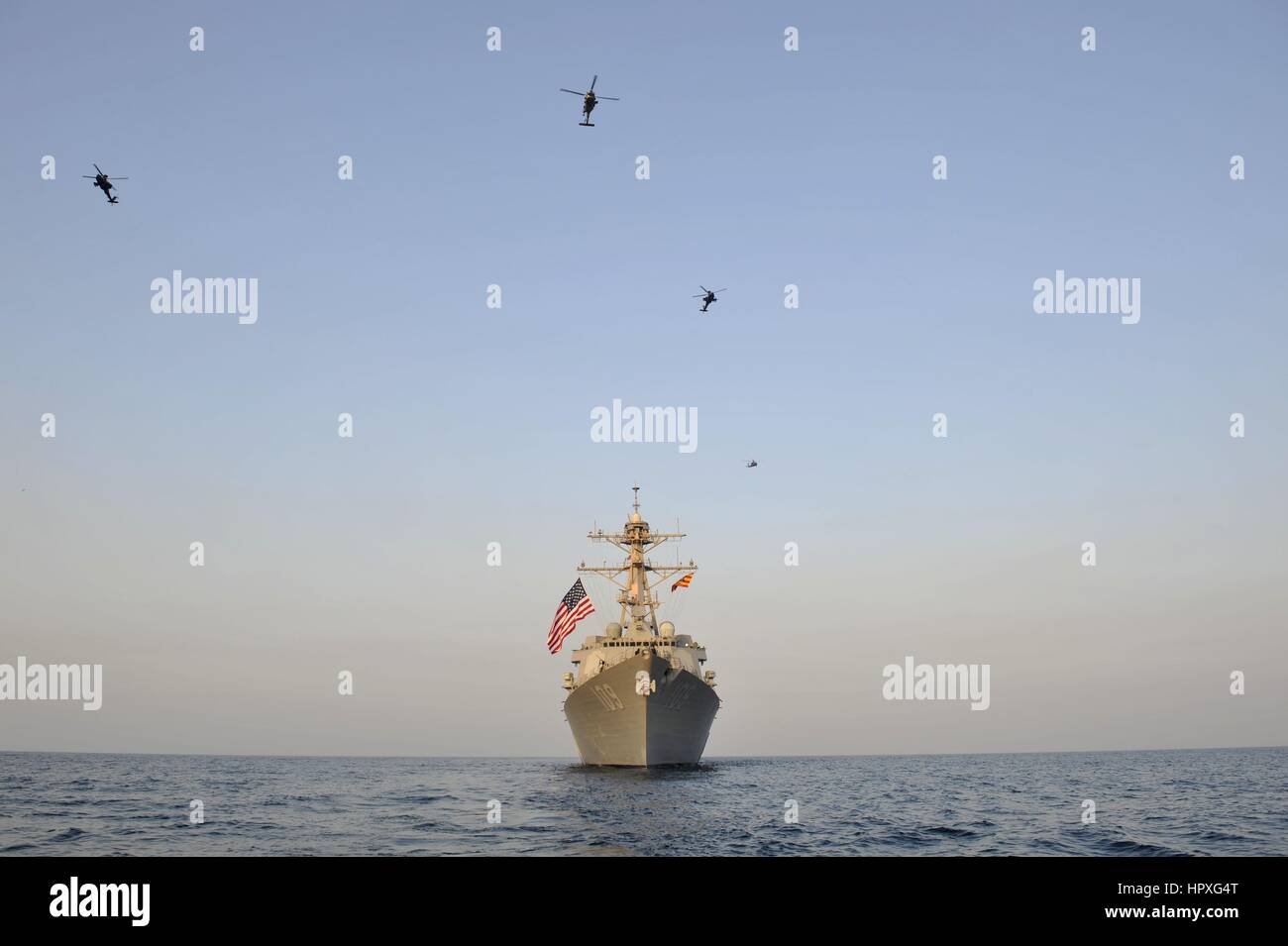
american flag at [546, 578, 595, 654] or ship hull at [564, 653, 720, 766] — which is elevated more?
american flag at [546, 578, 595, 654]

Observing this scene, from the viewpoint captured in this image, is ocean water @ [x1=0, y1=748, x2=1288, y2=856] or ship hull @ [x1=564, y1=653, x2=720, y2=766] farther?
ship hull @ [x1=564, y1=653, x2=720, y2=766]

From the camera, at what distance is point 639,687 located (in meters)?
68.9

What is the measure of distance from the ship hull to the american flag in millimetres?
6187

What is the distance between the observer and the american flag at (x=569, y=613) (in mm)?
64188

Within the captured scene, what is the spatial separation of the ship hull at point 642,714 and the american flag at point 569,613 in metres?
6.19

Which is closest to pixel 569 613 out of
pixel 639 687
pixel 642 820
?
pixel 639 687

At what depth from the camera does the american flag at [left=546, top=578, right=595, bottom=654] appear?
64188 millimetres

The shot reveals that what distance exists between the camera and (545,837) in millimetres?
33656

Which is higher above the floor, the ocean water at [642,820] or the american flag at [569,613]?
the american flag at [569,613]

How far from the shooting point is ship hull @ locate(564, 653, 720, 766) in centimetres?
6906

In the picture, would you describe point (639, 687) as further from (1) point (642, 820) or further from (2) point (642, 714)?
(1) point (642, 820)
